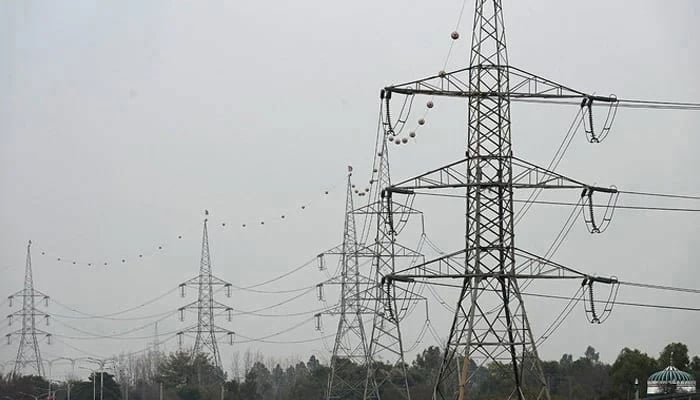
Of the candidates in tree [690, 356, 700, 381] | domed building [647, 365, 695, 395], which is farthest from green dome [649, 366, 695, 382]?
tree [690, 356, 700, 381]

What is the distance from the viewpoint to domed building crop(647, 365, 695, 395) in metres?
96.8

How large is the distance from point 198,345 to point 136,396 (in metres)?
30.2

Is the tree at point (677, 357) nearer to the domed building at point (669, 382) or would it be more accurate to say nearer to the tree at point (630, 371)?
the tree at point (630, 371)

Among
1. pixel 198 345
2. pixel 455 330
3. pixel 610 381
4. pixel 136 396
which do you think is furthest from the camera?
pixel 136 396

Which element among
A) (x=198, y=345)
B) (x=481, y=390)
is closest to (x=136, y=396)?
(x=198, y=345)

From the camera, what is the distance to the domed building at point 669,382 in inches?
3809

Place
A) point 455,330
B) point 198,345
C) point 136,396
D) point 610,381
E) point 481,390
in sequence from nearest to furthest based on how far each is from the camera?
point 455,330
point 198,345
point 481,390
point 610,381
point 136,396

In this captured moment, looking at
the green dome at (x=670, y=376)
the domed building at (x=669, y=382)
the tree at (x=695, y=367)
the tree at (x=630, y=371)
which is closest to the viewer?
the domed building at (x=669, y=382)

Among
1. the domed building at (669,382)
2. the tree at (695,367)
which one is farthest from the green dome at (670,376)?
the tree at (695,367)

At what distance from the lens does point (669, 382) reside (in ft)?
319

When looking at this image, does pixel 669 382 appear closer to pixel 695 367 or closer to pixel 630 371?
pixel 630 371

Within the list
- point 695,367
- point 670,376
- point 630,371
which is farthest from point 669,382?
point 695,367

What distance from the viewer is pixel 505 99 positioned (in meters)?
38.6

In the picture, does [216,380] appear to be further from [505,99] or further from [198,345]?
[505,99]
